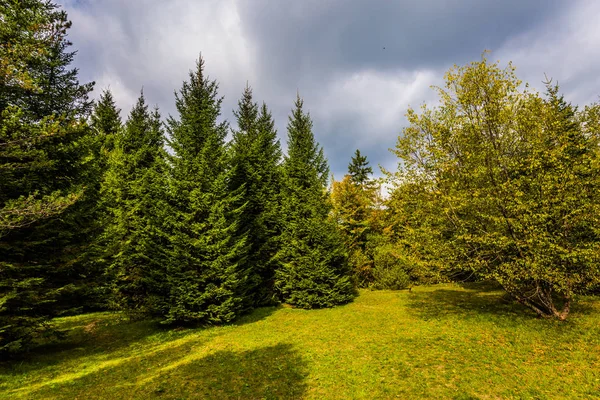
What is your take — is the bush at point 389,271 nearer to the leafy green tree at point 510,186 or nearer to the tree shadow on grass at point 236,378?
the leafy green tree at point 510,186

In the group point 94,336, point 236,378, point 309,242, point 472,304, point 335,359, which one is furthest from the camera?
point 309,242

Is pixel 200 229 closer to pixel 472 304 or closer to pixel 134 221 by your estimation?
pixel 134 221

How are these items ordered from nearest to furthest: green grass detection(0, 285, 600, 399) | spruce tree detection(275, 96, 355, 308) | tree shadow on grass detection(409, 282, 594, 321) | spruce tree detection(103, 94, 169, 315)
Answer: green grass detection(0, 285, 600, 399), tree shadow on grass detection(409, 282, 594, 321), spruce tree detection(103, 94, 169, 315), spruce tree detection(275, 96, 355, 308)

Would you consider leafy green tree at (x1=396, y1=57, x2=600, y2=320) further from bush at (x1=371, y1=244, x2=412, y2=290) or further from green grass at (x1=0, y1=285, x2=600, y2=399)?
bush at (x1=371, y1=244, x2=412, y2=290)

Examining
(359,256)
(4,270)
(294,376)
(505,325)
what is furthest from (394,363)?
(359,256)

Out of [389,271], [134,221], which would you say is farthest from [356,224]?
[134,221]

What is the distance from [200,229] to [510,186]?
607 inches

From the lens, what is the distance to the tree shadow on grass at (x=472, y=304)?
1452 centimetres

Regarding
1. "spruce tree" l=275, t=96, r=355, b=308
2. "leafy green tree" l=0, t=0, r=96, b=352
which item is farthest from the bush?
"leafy green tree" l=0, t=0, r=96, b=352

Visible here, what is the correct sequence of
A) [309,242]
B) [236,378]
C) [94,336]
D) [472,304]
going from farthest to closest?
[309,242]
[472,304]
[94,336]
[236,378]

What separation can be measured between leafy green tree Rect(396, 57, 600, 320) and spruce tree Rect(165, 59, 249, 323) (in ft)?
35.4

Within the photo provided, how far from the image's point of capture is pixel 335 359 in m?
10.1

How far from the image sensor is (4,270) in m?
10.2

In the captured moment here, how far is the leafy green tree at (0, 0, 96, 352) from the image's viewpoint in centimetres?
923
